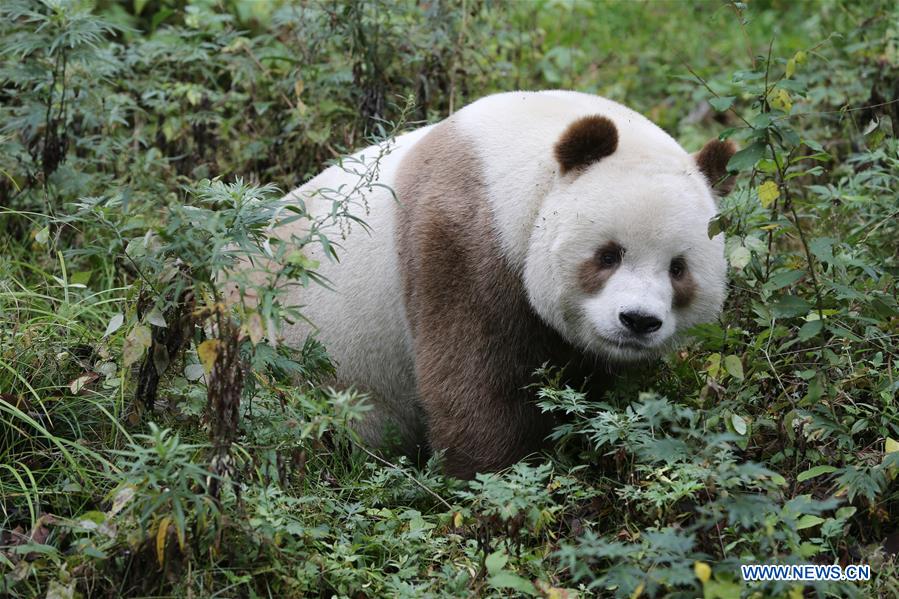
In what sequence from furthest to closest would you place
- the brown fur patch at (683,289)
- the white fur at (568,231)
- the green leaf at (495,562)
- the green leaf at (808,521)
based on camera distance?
the brown fur patch at (683,289)
the white fur at (568,231)
the green leaf at (808,521)
the green leaf at (495,562)

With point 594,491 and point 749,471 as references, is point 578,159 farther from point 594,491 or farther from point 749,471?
point 749,471

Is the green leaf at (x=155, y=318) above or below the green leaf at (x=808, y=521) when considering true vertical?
above

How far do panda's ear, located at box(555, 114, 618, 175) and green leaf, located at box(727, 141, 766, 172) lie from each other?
53 cm

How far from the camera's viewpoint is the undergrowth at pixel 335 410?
3.37 m

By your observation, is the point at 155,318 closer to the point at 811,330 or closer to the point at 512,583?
the point at 512,583

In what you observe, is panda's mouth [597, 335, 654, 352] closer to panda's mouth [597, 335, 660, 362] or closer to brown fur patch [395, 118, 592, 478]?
panda's mouth [597, 335, 660, 362]

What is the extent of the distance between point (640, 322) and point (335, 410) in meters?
1.31

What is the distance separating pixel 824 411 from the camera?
419 centimetres

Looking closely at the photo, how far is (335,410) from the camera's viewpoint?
159 inches

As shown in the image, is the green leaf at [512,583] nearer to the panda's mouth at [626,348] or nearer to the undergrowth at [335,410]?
the undergrowth at [335,410]

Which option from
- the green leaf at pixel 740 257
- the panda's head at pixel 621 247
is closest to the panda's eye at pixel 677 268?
the panda's head at pixel 621 247

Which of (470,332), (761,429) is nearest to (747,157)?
(761,429)

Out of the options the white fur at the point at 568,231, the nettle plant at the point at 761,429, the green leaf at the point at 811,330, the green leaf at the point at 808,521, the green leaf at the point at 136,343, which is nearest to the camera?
the nettle plant at the point at 761,429

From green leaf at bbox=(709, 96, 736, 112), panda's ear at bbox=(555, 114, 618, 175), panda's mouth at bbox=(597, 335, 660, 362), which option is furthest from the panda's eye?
green leaf at bbox=(709, 96, 736, 112)
